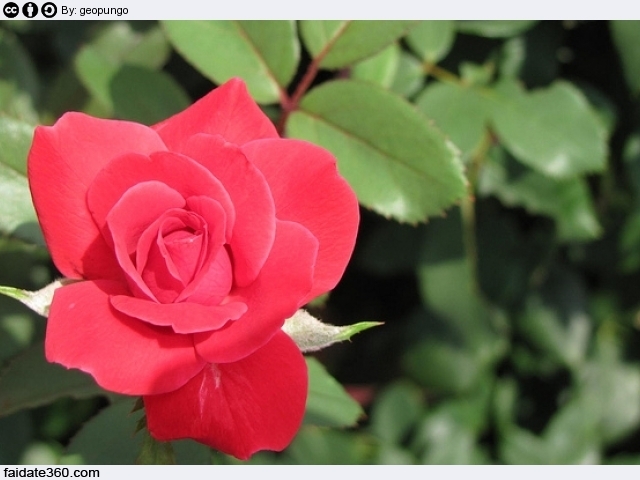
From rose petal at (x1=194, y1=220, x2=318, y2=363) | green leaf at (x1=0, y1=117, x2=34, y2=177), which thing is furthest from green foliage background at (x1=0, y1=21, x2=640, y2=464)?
rose petal at (x1=194, y1=220, x2=318, y2=363)

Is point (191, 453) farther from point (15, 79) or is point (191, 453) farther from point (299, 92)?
point (15, 79)

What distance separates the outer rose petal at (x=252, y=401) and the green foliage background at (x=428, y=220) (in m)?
0.07

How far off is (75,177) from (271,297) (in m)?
0.20

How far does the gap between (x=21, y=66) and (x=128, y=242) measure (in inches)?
26.3

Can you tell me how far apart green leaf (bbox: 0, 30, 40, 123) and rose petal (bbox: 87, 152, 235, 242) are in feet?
1.93

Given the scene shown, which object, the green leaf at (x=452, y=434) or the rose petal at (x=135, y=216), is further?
the green leaf at (x=452, y=434)

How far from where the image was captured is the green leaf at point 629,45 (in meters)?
1.07

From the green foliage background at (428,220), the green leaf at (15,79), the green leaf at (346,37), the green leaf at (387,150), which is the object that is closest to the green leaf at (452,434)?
the green foliage background at (428,220)

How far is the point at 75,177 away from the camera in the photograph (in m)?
0.63

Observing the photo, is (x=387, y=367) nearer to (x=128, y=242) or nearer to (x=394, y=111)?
(x=394, y=111)

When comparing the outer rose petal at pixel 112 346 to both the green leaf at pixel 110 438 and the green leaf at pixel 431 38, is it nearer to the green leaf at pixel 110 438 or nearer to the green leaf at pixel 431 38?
the green leaf at pixel 110 438

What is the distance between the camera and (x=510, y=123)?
112cm

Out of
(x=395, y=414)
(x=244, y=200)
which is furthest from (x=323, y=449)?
(x=244, y=200)
